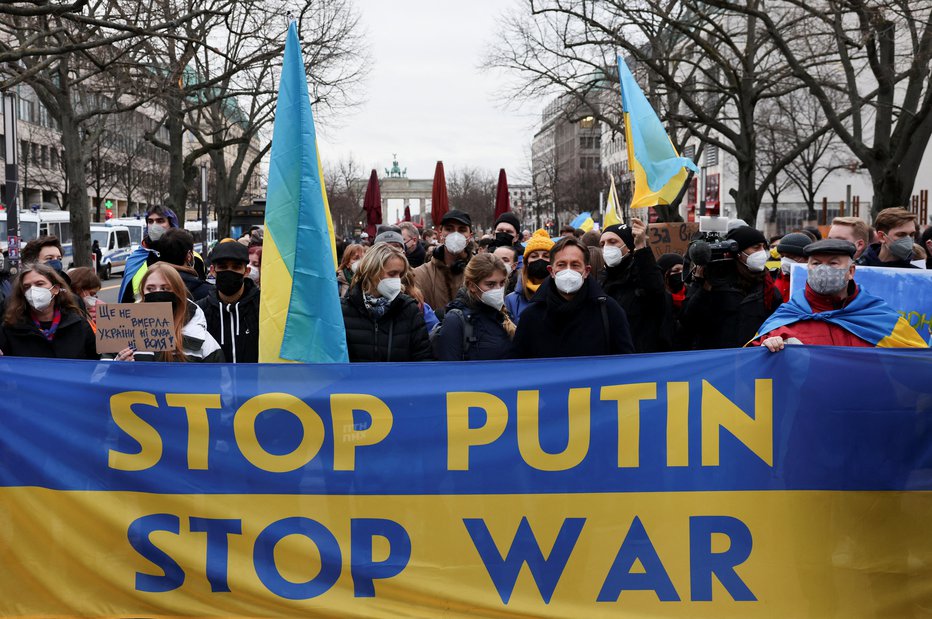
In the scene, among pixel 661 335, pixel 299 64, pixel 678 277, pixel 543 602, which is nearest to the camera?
pixel 543 602

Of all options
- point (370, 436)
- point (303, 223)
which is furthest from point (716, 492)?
point (303, 223)

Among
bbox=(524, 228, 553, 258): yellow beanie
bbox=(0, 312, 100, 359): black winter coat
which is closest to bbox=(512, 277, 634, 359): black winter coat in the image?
bbox=(524, 228, 553, 258): yellow beanie

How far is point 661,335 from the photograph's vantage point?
7.12m

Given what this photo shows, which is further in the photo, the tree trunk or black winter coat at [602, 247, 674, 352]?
the tree trunk

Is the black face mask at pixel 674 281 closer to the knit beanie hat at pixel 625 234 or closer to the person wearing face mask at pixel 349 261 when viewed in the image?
the knit beanie hat at pixel 625 234

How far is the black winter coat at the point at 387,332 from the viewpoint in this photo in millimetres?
5938

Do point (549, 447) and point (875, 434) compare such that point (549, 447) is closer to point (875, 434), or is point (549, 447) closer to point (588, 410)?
point (588, 410)

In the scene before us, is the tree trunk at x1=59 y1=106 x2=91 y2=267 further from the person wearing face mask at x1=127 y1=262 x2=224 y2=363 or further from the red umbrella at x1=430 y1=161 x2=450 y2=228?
the person wearing face mask at x1=127 y1=262 x2=224 y2=363

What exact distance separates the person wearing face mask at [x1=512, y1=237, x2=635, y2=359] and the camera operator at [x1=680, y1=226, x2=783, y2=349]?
100cm

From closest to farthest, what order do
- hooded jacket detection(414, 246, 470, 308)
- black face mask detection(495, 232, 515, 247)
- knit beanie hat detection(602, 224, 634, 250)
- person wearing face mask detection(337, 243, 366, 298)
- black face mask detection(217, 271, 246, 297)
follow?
black face mask detection(217, 271, 246, 297)
knit beanie hat detection(602, 224, 634, 250)
hooded jacket detection(414, 246, 470, 308)
person wearing face mask detection(337, 243, 366, 298)
black face mask detection(495, 232, 515, 247)

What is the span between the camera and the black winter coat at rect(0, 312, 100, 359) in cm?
584

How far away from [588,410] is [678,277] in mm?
3478

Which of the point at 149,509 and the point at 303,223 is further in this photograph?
the point at 303,223

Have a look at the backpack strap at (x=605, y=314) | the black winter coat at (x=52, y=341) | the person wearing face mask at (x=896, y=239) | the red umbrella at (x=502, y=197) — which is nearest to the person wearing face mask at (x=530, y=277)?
the backpack strap at (x=605, y=314)
